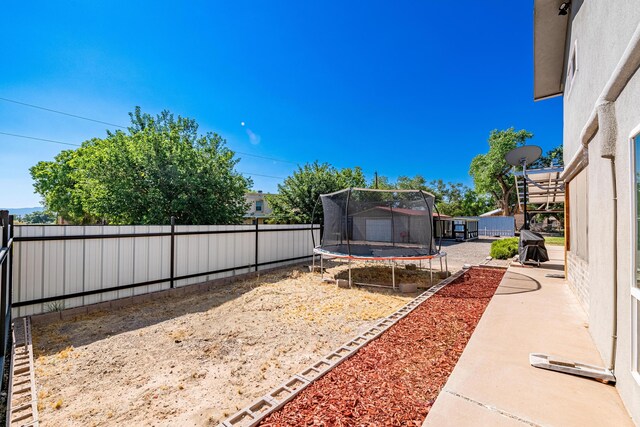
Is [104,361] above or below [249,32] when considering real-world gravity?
below

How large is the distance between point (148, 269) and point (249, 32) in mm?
8690

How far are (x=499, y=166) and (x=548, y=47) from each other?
1177 inches

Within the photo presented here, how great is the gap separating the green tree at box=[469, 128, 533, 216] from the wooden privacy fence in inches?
1307

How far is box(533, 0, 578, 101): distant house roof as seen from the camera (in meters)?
4.86

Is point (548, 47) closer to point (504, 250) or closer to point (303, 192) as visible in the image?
point (504, 250)

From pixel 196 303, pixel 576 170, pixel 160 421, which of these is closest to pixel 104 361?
pixel 160 421

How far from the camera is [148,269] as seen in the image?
17.1ft

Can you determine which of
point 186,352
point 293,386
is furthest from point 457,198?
point 293,386

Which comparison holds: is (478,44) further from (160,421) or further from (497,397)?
(160,421)

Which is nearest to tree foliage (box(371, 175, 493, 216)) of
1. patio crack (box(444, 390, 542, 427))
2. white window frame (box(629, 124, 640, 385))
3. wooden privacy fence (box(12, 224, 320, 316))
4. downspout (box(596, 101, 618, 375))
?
wooden privacy fence (box(12, 224, 320, 316))

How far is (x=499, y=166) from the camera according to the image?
30734 millimetres

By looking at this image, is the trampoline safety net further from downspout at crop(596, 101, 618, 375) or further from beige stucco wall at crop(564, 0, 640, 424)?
downspout at crop(596, 101, 618, 375)

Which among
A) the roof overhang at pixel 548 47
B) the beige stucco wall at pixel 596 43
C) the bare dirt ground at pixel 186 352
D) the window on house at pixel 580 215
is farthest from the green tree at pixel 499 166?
the bare dirt ground at pixel 186 352

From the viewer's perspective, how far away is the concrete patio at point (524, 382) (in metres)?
A: 1.69
